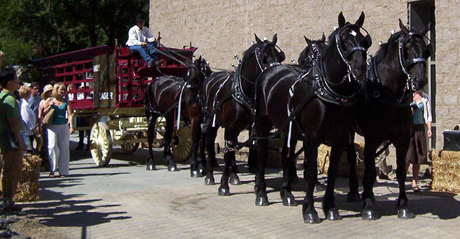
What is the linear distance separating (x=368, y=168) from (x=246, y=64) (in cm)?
281

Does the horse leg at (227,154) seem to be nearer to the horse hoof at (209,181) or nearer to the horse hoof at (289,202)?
the horse hoof at (209,181)

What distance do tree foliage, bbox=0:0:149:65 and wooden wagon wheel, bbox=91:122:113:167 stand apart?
41.6 ft

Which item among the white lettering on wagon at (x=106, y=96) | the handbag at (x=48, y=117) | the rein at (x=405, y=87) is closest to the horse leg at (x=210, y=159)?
the handbag at (x=48, y=117)

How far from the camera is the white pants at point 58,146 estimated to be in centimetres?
1112

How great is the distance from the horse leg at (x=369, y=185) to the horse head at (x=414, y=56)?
39.9 inches

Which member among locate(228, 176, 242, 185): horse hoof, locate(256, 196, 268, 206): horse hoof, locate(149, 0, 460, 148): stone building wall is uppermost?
locate(149, 0, 460, 148): stone building wall

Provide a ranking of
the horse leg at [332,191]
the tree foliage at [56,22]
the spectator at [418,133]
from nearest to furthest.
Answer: the horse leg at [332,191], the spectator at [418,133], the tree foliage at [56,22]

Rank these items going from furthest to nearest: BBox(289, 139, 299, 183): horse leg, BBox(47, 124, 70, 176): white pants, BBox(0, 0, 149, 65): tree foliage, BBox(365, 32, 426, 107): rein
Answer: BBox(0, 0, 149, 65): tree foliage, BBox(47, 124, 70, 176): white pants, BBox(289, 139, 299, 183): horse leg, BBox(365, 32, 426, 107): rein

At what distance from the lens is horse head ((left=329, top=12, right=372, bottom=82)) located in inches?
253

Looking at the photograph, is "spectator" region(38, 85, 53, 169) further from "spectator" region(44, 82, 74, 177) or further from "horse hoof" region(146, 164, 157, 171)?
"horse hoof" region(146, 164, 157, 171)

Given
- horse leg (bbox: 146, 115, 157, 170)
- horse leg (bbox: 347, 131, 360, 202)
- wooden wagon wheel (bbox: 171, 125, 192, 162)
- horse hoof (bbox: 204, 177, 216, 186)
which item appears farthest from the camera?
wooden wagon wheel (bbox: 171, 125, 192, 162)

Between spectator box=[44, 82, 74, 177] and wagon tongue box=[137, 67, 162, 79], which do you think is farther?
wagon tongue box=[137, 67, 162, 79]

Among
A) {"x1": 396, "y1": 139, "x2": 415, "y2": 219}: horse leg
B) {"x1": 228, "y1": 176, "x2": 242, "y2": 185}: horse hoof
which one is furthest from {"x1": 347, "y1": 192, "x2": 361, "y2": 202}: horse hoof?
{"x1": 228, "y1": 176, "x2": 242, "y2": 185}: horse hoof

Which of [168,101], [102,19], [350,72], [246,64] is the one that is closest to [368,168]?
[350,72]
